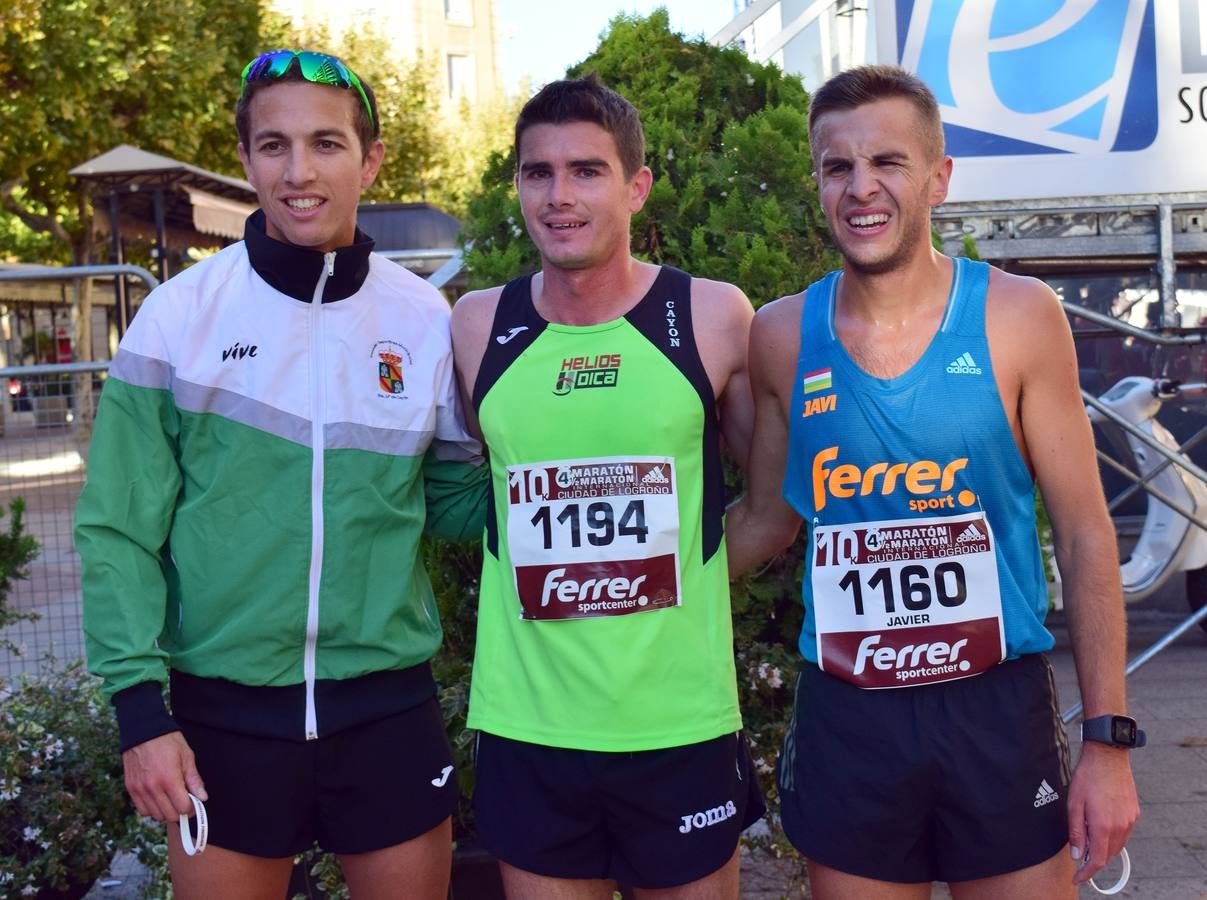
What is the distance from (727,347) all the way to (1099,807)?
1138 mm

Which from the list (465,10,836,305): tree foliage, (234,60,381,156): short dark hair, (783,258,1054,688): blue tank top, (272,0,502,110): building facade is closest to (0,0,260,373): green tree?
(465,10,836,305): tree foliage

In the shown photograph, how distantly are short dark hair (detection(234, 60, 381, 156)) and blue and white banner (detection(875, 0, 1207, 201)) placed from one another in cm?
379

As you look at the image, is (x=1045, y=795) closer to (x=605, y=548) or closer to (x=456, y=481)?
(x=605, y=548)

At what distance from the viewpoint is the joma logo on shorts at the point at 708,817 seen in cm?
265

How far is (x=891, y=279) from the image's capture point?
2584 millimetres

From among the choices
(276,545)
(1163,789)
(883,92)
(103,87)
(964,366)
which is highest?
(103,87)

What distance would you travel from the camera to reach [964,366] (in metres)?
2.47

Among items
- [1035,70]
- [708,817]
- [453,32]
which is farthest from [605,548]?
[453,32]

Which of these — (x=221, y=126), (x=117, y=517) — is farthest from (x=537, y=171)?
(x=221, y=126)

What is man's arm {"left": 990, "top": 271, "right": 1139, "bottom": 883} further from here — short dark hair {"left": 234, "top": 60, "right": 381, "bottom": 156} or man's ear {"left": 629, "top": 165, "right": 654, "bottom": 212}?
short dark hair {"left": 234, "top": 60, "right": 381, "bottom": 156}

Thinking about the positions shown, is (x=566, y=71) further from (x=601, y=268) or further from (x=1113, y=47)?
(x=1113, y=47)

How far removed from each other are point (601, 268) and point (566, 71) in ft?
4.24

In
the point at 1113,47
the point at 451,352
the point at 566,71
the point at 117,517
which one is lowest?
the point at 117,517

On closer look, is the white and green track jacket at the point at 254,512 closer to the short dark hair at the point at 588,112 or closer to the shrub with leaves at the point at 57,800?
the short dark hair at the point at 588,112
